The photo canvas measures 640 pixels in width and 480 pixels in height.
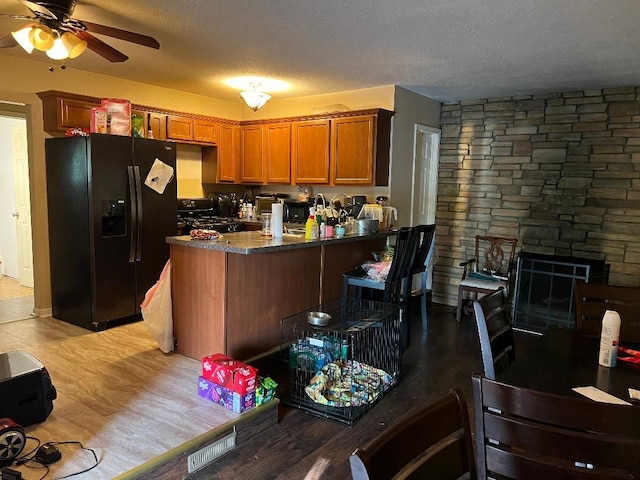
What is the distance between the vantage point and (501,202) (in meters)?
5.14

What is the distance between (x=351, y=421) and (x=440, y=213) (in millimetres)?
3499

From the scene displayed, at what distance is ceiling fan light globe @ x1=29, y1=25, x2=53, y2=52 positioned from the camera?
99.9 inches

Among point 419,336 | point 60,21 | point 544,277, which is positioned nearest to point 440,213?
point 544,277

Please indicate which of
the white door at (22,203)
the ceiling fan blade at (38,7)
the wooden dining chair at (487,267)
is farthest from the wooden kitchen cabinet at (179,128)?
the wooden dining chair at (487,267)

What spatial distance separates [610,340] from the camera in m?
1.67

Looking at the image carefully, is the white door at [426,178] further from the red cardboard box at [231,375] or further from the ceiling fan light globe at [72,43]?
the ceiling fan light globe at [72,43]

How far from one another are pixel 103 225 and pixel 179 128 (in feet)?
5.67

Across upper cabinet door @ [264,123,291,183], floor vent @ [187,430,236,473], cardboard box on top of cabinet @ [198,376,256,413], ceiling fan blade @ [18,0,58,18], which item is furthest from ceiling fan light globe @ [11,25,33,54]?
upper cabinet door @ [264,123,291,183]

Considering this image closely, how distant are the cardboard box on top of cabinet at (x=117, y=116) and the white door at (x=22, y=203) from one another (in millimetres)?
2045

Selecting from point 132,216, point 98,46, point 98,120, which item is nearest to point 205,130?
point 98,120

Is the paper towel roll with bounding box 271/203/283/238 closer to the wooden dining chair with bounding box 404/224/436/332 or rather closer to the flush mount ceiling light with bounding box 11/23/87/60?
the wooden dining chair with bounding box 404/224/436/332

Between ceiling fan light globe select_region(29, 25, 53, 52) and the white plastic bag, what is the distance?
62.9 inches

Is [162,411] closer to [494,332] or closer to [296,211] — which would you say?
[494,332]

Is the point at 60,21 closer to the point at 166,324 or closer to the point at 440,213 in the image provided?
the point at 166,324
